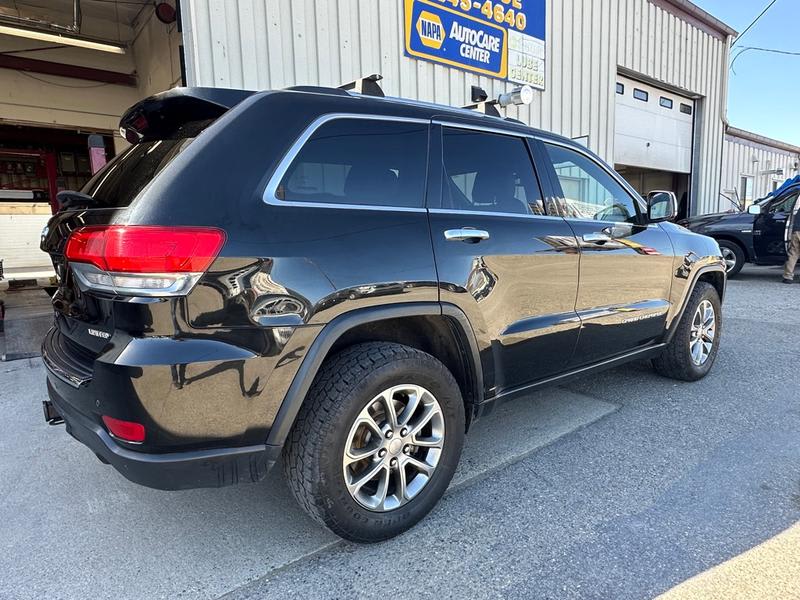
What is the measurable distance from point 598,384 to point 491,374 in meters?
1.96

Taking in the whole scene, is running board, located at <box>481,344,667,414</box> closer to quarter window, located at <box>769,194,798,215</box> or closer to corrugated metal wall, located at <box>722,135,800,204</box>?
quarter window, located at <box>769,194,798,215</box>

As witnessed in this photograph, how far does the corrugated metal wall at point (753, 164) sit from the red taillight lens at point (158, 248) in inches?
641

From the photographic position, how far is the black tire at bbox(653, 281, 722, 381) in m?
3.78

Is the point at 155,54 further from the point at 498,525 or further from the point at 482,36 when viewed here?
the point at 498,525

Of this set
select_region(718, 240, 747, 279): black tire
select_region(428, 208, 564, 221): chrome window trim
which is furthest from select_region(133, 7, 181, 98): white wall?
select_region(718, 240, 747, 279): black tire

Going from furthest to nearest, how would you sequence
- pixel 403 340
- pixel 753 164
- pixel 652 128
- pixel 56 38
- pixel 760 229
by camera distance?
pixel 753 164 → pixel 652 128 → pixel 760 229 → pixel 56 38 → pixel 403 340

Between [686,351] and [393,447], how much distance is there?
2.85m

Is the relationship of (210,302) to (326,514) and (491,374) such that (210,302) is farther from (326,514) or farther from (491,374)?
(491,374)

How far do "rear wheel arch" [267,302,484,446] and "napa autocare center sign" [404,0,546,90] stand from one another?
18.3 ft

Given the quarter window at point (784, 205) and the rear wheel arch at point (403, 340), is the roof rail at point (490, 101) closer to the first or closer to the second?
the rear wheel arch at point (403, 340)

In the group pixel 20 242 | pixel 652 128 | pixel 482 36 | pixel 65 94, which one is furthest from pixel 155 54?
pixel 652 128

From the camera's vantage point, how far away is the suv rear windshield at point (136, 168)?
5.82 ft

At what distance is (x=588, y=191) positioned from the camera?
10.6 feet

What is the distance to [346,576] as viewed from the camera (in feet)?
6.17
